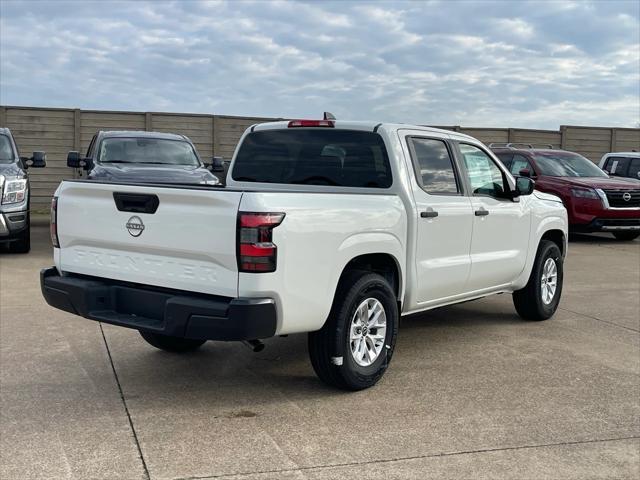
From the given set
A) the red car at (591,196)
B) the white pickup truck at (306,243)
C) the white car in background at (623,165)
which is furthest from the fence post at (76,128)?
the white pickup truck at (306,243)

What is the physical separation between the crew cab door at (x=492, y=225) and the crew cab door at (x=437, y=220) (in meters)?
0.17

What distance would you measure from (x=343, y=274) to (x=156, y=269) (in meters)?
1.20

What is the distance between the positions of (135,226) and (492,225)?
10.4 ft

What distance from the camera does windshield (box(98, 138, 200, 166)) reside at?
11.9 m

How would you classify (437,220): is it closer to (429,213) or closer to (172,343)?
(429,213)

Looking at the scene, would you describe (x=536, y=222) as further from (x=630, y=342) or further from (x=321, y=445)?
(x=321, y=445)

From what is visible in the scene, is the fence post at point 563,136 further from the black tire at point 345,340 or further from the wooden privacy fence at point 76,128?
the black tire at point 345,340

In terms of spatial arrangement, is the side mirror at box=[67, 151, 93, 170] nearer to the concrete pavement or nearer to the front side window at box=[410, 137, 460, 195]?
the concrete pavement

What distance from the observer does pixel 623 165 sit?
17.2 metres

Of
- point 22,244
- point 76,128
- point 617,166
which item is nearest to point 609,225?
point 617,166

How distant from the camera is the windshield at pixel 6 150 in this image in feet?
38.1

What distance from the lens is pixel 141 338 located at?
6328 mm

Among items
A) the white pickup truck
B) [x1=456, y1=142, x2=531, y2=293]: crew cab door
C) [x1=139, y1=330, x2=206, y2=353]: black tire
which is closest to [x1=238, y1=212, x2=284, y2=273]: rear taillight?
the white pickup truck

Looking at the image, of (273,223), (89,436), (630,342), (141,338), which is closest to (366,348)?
(273,223)
